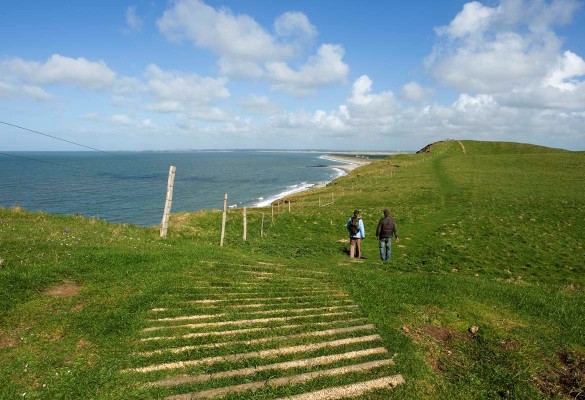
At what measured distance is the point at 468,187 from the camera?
170 ft

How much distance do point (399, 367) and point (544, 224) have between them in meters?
27.7

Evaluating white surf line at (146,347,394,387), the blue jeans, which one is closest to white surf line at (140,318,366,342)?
white surf line at (146,347,394,387)

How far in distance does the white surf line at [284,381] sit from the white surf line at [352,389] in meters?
0.45

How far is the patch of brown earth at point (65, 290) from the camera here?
11904 millimetres

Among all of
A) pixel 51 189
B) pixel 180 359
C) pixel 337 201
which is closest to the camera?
pixel 180 359

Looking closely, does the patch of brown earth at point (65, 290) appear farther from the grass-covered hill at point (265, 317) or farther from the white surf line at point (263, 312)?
the white surf line at point (263, 312)

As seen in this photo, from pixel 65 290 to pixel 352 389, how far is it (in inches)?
371

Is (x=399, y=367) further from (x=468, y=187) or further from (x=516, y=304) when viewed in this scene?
(x=468, y=187)

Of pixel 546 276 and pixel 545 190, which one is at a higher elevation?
pixel 545 190

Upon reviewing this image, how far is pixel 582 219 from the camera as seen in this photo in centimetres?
3177

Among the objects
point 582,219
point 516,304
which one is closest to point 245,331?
point 516,304

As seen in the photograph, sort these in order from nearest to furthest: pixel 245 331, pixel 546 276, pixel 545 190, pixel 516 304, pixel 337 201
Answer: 1. pixel 245 331
2. pixel 516 304
3. pixel 546 276
4. pixel 545 190
5. pixel 337 201

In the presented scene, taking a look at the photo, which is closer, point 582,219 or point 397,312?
point 397,312

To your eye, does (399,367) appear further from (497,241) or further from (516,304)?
(497,241)
